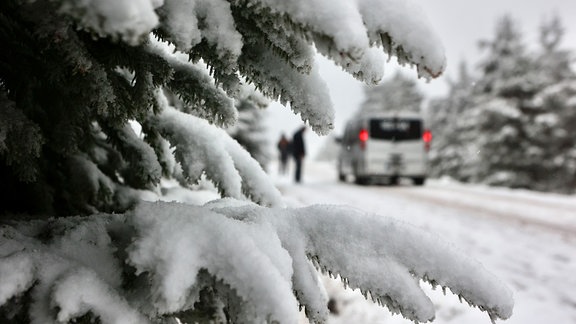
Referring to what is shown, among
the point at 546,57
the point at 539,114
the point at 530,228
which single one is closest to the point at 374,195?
the point at 530,228

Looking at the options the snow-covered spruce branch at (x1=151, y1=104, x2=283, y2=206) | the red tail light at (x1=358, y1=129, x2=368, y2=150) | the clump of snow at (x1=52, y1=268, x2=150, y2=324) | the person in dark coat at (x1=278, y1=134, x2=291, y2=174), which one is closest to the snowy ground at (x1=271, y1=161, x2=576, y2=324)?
the snow-covered spruce branch at (x1=151, y1=104, x2=283, y2=206)

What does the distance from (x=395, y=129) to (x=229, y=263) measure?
566 inches

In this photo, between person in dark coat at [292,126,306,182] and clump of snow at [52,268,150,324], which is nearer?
clump of snow at [52,268,150,324]

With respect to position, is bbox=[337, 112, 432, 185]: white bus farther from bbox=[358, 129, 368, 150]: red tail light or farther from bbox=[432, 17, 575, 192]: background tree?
bbox=[432, 17, 575, 192]: background tree

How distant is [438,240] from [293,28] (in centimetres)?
47

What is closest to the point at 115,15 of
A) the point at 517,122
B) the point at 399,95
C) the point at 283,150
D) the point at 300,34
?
the point at 300,34

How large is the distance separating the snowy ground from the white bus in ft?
9.06

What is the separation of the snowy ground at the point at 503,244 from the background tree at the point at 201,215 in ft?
0.70

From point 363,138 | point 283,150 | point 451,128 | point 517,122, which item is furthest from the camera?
point 451,128

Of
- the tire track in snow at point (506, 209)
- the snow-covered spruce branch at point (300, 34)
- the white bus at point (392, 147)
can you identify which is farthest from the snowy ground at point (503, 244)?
the white bus at point (392, 147)

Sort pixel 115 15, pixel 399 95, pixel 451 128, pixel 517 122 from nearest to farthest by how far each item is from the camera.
A: pixel 115 15
pixel 517 122
pixel 451 128
pixel 399 95

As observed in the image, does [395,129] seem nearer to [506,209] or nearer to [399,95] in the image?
[506,209]

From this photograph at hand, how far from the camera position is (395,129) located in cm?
1459

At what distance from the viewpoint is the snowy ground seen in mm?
3045
